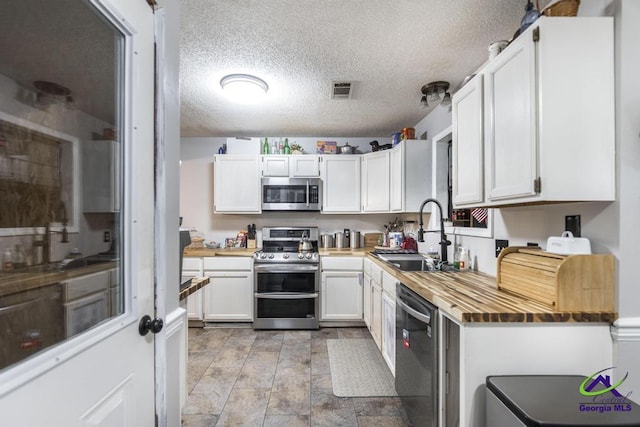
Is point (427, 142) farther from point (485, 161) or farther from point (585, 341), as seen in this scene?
point (585, 341)

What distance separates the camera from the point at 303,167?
3748 millimetres

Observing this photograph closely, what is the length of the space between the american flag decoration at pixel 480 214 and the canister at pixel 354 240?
179 centimetres

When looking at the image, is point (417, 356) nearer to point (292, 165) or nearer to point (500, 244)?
point (500, 244)

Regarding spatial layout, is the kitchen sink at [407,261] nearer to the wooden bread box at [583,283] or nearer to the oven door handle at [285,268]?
the oven door handle at [285,268]

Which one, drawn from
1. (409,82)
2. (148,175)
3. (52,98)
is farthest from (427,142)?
(52,98)

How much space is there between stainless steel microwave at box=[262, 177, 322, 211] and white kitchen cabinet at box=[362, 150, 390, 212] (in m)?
0.60

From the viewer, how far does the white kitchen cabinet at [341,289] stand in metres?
3.40

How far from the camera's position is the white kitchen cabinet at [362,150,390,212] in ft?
11.5

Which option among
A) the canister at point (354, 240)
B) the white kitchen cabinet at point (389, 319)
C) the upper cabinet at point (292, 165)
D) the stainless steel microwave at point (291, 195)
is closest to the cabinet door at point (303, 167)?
the upper cabinet at point (292, 165)

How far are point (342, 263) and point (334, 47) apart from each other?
7.44 feet

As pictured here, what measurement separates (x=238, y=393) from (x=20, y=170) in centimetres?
208

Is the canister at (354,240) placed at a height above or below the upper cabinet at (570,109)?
below

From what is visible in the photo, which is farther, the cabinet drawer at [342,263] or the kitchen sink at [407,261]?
the cabinet drawer at [342,263]

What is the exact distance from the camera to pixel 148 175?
3.16 feet
